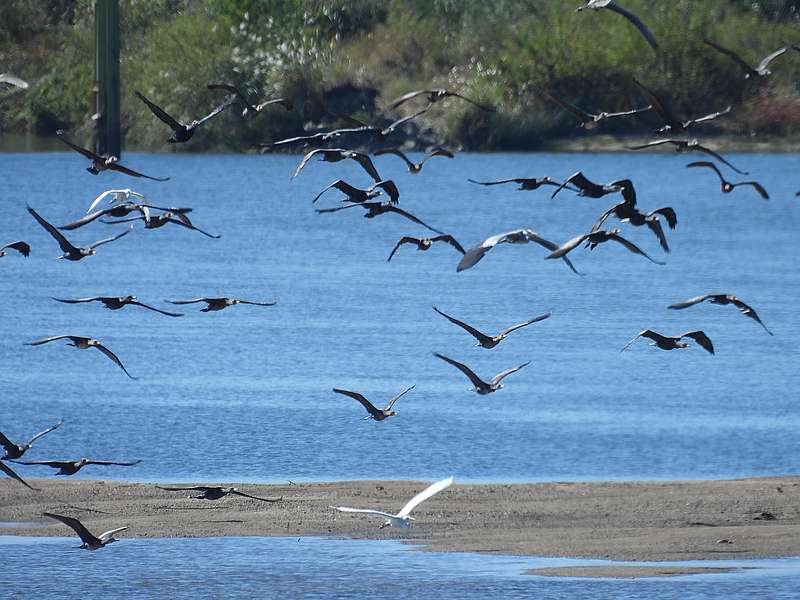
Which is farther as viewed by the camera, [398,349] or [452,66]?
[452,66]

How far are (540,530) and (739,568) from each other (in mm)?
1986

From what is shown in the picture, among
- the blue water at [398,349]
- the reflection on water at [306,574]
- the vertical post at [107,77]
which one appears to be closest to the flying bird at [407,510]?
the reflection on water at [306,574]

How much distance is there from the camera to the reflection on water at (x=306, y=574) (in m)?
15.7

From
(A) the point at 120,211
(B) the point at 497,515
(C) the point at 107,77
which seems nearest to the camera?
(A) the point at 120,211

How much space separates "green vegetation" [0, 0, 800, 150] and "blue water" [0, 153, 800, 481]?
12.6m

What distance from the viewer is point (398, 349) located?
30.3 m

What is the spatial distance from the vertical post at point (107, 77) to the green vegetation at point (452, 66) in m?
7.69

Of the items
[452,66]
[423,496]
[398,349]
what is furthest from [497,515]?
[452,66]

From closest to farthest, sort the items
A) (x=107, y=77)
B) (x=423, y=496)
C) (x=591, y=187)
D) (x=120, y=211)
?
(x=591, y=187) → (x=120, y=211) → (x=423, y=496) → (x=107, y=77)

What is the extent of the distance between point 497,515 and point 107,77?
151 feet

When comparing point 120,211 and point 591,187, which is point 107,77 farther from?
point 591,187

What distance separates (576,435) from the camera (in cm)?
2277

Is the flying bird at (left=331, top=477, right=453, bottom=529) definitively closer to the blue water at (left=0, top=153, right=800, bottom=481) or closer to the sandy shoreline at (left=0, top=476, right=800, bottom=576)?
the sandy shoreline at (left=0, top=476, right=800, bottom=576)

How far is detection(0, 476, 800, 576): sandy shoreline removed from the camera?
1675 cm
